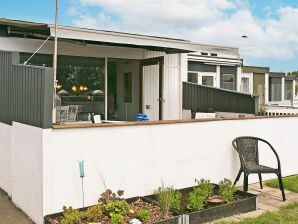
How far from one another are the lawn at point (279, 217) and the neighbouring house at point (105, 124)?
1403 millimetres

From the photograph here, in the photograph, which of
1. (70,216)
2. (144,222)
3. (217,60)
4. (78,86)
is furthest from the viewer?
(217,60)

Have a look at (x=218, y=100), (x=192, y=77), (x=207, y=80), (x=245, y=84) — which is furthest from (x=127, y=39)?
(x=245, y=84)

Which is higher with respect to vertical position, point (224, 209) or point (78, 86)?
point (78, 86)

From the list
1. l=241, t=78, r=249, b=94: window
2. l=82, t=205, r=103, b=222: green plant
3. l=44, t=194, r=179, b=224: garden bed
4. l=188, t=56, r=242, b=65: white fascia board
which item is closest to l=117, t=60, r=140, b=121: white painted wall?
l=44, t=194, r=179, b=224: garden bed

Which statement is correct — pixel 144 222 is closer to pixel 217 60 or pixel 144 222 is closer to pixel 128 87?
pixel 128 87

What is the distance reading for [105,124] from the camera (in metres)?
5.03

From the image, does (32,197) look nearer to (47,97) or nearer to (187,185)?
(47,97)

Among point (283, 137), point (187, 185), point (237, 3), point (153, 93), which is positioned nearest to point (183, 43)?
point (153, 93)

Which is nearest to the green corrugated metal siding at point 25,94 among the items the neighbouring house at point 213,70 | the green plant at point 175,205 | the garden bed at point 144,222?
the garden bed at point 144,222

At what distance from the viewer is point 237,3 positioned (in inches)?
664

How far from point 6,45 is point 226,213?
559 cm

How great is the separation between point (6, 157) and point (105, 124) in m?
2.11

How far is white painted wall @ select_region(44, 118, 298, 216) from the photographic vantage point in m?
4.74

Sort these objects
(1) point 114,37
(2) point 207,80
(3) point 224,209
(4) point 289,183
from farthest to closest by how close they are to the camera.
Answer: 1. (2) point 207,80
2. (1) point 114,37
3. (4) point 289,183
4. (3) point 224,209
